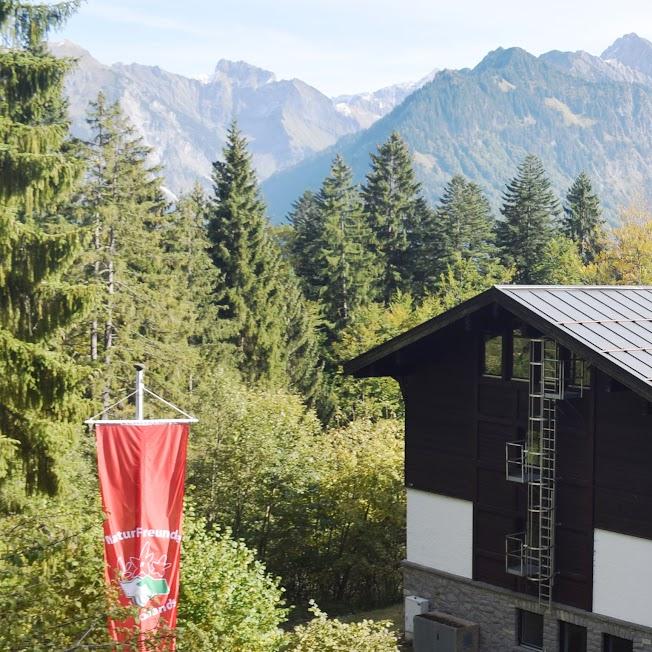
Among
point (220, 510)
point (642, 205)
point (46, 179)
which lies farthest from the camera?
point (642, 205)

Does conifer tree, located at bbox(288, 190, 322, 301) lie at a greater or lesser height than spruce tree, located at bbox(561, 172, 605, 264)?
lesser

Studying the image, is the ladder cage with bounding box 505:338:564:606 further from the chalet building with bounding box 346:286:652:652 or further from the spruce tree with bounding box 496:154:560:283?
the spruce tree with bounding box 496:154:560:283

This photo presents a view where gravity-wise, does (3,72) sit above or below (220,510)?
A: above

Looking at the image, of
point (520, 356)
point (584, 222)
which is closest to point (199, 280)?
point (520, 356)

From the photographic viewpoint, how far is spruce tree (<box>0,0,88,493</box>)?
59.5ft

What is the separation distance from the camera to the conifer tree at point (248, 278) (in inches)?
2126

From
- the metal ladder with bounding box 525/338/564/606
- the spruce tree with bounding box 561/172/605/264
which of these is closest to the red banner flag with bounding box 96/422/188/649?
the metal ladder with bounding box 525/338/564/606

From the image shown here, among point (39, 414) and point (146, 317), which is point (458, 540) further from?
point (146, 317)

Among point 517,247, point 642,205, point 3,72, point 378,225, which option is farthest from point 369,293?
point 3,72

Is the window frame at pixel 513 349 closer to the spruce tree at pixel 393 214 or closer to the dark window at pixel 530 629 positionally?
the dark window at pixel 530 629

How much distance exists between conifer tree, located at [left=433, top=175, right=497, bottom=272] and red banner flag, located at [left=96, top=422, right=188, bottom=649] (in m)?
53.4

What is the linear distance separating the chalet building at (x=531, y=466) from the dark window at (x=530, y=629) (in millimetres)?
25

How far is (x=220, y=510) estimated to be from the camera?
31.6 metres

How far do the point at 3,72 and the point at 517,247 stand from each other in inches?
2100
